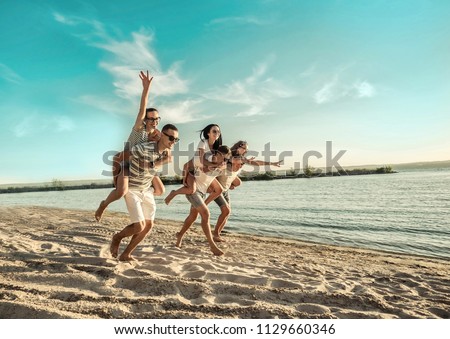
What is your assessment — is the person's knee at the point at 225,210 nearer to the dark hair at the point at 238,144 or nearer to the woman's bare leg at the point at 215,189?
the woman's bare leg at the point at 215,189

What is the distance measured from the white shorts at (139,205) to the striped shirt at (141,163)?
0.11 m

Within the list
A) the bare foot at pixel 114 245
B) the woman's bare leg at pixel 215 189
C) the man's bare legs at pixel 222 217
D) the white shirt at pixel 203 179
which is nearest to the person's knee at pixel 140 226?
the bare foot at pixel 114 245

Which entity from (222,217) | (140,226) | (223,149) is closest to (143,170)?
(140,226)

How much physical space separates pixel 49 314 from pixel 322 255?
5286 mm

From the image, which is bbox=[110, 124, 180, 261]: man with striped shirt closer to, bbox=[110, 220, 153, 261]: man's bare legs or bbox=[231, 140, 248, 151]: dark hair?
bbox=[110, 220, 153, 261]: man's bare legs

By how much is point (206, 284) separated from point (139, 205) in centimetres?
163

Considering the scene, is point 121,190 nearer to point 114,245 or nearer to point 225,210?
point 114,245

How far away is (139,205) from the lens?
4633mm

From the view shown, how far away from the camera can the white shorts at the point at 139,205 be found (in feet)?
15.0

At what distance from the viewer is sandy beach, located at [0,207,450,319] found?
313cm

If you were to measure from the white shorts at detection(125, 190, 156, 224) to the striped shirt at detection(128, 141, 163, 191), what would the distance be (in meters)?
0.11

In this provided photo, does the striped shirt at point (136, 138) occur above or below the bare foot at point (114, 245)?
above
